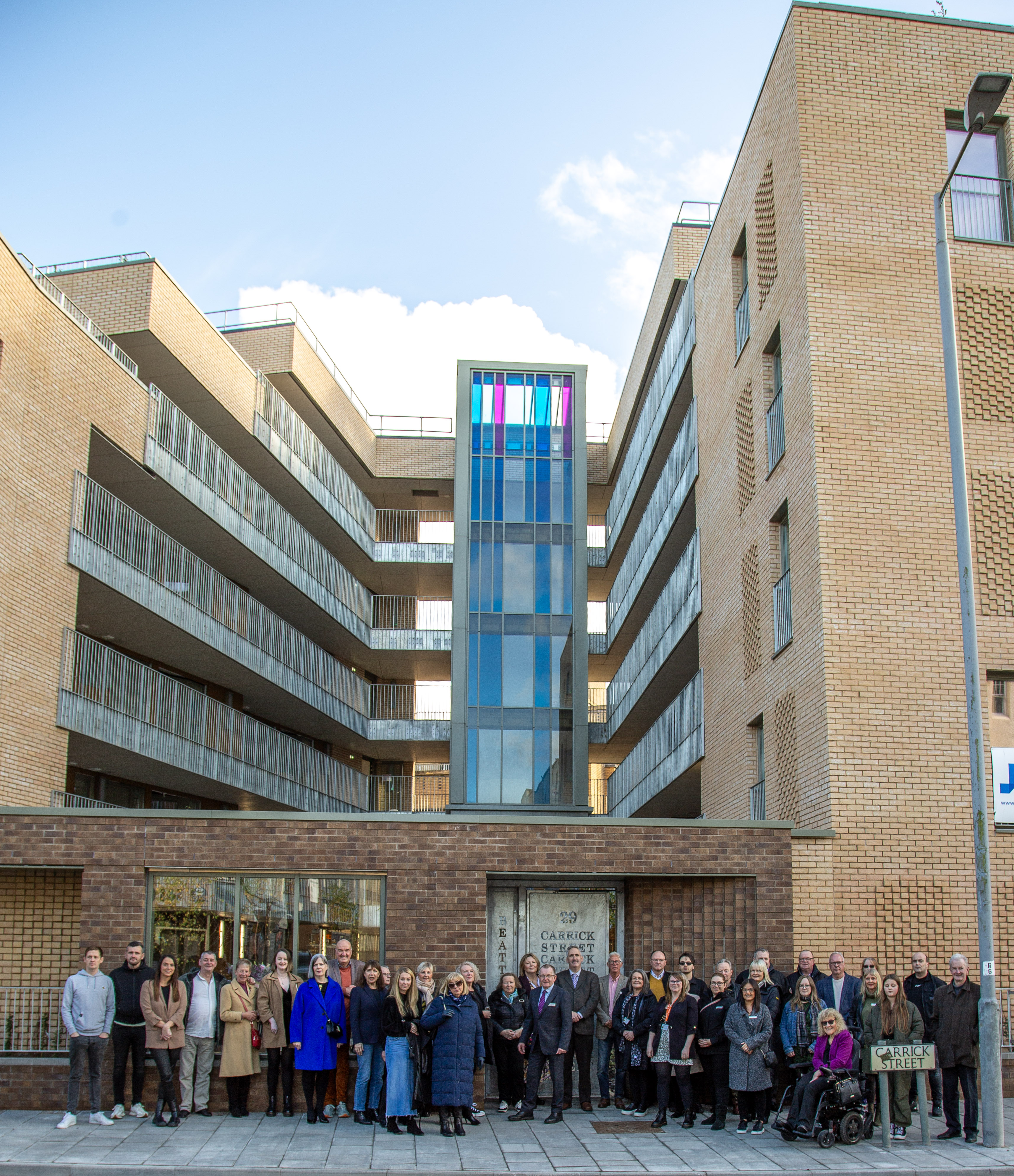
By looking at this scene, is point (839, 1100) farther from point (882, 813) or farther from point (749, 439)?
point (749, 439)

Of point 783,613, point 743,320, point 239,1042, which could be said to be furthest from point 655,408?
point 239,1042

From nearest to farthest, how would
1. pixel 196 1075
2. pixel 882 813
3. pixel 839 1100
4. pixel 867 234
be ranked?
1. pixel 839 1100
2. pixel 196 1075
3. pixel 882 813
4. pixel 867 234

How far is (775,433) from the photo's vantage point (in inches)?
781

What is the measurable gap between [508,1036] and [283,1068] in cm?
238

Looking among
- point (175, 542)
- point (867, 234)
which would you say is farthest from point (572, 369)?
point (867, 234)

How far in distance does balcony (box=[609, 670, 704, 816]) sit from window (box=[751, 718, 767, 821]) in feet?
11.0

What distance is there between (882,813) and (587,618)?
21809 mm

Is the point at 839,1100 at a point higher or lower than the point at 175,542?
lower

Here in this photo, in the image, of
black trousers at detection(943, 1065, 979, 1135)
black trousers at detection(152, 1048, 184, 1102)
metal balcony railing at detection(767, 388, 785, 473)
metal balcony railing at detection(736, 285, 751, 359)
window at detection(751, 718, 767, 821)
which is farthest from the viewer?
metal balcony railing at detection(736, 285, 751, 359)

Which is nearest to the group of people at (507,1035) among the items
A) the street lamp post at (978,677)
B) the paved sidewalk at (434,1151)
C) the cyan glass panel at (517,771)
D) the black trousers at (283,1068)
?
the black trousers at (283,1068)

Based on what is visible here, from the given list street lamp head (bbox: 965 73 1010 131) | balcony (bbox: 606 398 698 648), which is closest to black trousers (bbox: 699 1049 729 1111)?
street lamp head (bbox: 965 73 1010 131)

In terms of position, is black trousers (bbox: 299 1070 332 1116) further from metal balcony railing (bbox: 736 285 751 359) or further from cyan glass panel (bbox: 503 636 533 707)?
cyan glass panel (bbox: 503 636 533 707)

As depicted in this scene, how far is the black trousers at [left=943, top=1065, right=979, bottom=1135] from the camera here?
12172mm

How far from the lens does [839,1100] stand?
11906 mm
